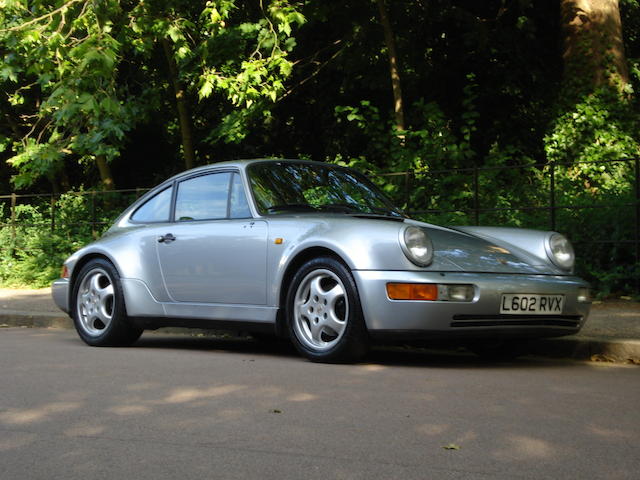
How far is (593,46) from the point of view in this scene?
648 inches

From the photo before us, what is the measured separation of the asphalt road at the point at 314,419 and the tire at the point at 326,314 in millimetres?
146

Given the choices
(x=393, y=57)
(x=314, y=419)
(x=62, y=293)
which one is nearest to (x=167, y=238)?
(x=62, y=293)

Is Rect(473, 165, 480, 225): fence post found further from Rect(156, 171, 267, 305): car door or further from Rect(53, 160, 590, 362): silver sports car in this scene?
Rect(156, 171, 267, 305): car door

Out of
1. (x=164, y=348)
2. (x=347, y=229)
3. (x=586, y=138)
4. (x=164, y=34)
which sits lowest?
(x=164, y=348)

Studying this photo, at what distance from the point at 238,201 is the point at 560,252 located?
2448 millimetres

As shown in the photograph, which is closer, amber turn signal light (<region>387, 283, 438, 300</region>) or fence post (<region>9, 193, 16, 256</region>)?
amber turn signal light (<region>387, 283, 438, 300</region>)

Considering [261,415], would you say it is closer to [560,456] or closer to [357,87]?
[560,456]

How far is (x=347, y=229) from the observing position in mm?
7207

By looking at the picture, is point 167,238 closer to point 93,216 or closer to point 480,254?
point 480,254

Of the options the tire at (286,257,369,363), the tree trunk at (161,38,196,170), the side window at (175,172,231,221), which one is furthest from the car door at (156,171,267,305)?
the tree trunk at (161,38,196,170)

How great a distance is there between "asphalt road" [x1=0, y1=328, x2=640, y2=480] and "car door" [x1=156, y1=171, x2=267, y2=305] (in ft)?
1.78

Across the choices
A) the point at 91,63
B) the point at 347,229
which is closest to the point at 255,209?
the point at 347,229

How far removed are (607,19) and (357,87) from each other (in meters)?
4.80

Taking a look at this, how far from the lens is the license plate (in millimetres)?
7020
